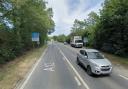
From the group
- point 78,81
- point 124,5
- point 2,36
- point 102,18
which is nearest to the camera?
point 78,81

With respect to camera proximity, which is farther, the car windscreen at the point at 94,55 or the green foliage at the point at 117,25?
the green foliage at the point at 117,25

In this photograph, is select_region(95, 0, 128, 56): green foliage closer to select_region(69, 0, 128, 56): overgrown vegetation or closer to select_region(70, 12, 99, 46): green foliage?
select_region(69, 0, 128, 56): overgrown vegetation

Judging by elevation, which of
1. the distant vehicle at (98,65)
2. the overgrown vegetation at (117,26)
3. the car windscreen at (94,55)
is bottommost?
the distant vehicle at (98,65)

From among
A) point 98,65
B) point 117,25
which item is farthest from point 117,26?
point 98,65

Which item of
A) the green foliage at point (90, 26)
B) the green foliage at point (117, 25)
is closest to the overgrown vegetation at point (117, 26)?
the green foliage at point (117, 25)

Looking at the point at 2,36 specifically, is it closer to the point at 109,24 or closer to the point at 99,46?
the point at 109,24

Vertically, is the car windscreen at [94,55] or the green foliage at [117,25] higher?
the green foliage at [117,25]

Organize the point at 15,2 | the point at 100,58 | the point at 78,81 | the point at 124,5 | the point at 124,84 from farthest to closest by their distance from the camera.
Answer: the point at 124,5
the point at 15,2
the point at 100,58
the point at 78,81
the point at 124,84

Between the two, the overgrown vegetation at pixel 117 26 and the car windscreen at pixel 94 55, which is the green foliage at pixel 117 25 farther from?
the car windscreen at pixel 94 55

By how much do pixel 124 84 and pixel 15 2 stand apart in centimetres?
1533

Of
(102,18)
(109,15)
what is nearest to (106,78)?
(109,15)

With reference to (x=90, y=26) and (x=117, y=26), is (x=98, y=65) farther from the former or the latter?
(x=90, y=26)

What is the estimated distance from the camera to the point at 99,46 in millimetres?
45875

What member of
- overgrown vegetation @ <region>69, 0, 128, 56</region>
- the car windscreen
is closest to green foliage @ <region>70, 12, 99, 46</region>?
overgrown vegetation @ <region>69, 0, 128, 56</region>
